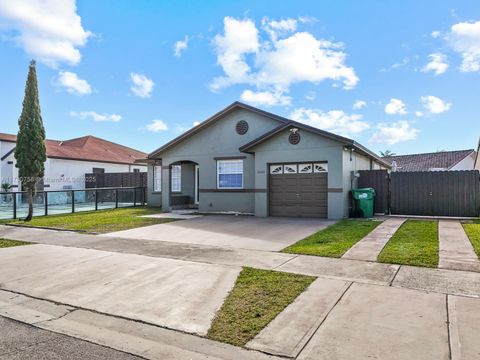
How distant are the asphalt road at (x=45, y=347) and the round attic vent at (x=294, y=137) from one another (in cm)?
1254

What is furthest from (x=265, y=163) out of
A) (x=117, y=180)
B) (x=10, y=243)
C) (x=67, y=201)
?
(x=117, y=180)

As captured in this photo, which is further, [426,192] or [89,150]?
[89,150]

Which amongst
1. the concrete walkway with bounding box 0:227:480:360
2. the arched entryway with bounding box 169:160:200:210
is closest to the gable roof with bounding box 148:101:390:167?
the arched entryway with bounding box 169:160:200:210

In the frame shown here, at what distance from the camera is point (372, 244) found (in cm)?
905

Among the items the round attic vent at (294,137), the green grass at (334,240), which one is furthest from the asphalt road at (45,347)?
the round attic vent at (294,137)

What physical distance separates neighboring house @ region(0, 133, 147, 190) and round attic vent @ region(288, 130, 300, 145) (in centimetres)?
1891

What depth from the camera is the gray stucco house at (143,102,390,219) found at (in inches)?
586

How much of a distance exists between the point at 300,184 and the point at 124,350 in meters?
12.5

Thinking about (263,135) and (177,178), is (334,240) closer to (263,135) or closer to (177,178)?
(263,135)

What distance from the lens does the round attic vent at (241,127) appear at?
17.4 meters

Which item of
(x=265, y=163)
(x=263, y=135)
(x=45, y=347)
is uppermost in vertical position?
(x=263, y=135)

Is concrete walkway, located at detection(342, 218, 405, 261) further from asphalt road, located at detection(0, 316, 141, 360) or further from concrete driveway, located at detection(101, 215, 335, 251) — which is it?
asphalt road, located at detection(0, 316, 141, 360)

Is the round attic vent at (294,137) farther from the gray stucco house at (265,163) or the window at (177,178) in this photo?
the window at (177,178)

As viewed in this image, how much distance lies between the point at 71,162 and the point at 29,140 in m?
14.0
